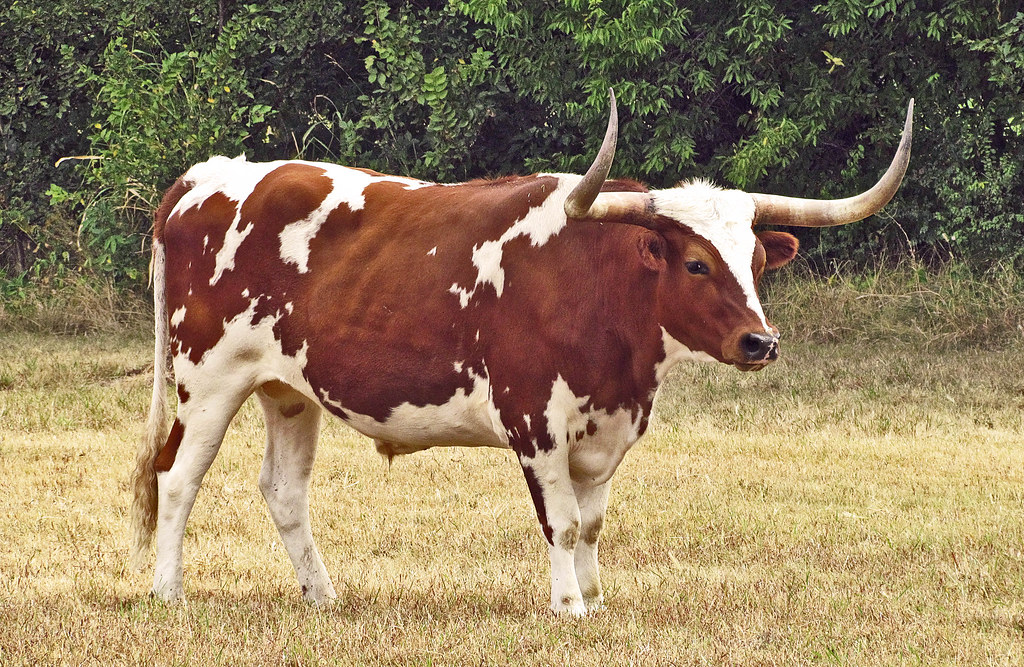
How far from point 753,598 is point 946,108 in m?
9.49

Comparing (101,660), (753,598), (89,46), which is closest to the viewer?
(101,660)

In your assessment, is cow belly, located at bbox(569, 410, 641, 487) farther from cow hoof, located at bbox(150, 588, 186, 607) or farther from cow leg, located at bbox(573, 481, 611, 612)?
cow hoof, located at bbox(150, 588, 186, 607)

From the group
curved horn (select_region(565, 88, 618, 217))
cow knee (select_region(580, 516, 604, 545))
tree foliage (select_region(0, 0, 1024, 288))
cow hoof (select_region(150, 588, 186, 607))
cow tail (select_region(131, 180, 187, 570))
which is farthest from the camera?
tree foliage (select_region(0, 0, 1024, 288))

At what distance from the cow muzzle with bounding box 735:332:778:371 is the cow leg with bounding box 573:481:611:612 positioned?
0.86 meters

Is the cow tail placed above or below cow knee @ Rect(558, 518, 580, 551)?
below

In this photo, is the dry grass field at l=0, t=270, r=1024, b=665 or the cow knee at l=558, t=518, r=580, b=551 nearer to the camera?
the dry grass field at l=0, t=270, r=1024, b=665

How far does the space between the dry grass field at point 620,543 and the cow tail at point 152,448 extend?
27cm

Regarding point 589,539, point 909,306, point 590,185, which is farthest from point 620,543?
point 909,306

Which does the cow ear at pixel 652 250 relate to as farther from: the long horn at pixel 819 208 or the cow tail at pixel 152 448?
the cow tail at pixel 152 448

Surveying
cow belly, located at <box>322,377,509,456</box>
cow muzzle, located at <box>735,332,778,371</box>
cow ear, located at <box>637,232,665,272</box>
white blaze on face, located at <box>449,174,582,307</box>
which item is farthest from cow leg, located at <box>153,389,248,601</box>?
cow muzzle, located at <box>735,332,778,371</box>

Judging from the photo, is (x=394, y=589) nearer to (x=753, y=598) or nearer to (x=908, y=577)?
(x=753, y=598)

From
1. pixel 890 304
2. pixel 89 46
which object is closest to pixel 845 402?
pixel 890 304

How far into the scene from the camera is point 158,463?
5.76 meters

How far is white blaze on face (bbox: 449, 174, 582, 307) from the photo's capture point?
202 inches
